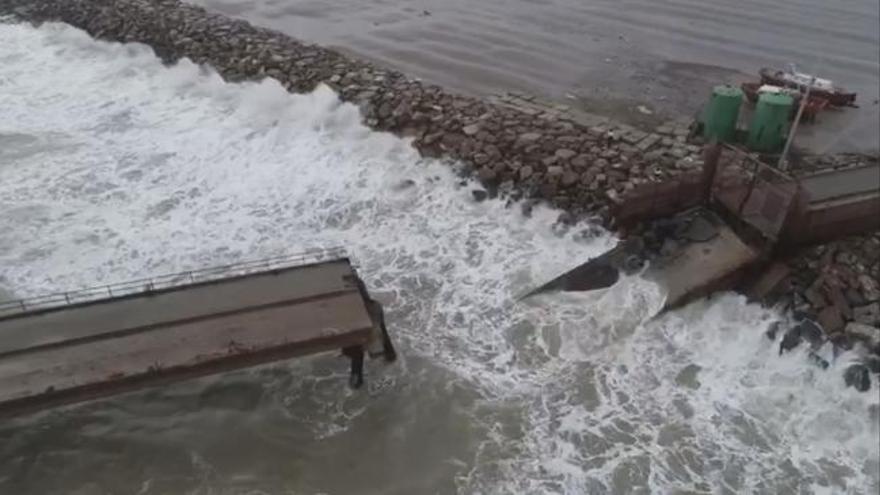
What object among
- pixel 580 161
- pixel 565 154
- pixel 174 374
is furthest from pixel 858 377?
pixel 174 374

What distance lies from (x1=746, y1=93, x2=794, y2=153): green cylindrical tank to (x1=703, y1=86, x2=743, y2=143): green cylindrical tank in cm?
36

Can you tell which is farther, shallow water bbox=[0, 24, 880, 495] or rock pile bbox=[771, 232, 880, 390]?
rock pile bbox=[771, 232, 880, 390]

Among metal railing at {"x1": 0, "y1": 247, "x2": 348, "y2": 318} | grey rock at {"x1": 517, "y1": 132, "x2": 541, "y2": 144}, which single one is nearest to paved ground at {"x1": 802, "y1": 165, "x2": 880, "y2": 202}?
grey rock at {"x1": 517, "y1": 132, "x2": 541, "y2": 144}

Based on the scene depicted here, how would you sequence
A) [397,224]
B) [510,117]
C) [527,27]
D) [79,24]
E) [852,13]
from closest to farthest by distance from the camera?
[397,224] < [510,117] < [79,24] < [527,27] < [852,13]

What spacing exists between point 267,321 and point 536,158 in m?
5.94

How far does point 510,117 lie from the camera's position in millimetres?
14133

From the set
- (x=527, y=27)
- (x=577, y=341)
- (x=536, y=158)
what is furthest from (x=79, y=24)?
(x=577, y=341)

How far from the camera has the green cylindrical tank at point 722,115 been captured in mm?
13039

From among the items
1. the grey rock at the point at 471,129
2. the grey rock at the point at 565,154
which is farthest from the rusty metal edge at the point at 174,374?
the grey rock at the point at 471,129

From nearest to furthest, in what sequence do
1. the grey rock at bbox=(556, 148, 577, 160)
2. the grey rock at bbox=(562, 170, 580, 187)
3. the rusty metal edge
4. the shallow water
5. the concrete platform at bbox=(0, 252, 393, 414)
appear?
the rusty metal edge, the concrete platform at bbox=(0, 252, 393, 414), the shallow water, the grey rock at bbox=(562, 170, 580, 187), the grey rock at bbox=(556, 148, 577, 160)

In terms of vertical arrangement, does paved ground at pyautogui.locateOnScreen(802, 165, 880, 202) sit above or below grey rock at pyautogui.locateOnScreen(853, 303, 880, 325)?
above

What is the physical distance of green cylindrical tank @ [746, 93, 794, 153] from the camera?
12594 millimetres

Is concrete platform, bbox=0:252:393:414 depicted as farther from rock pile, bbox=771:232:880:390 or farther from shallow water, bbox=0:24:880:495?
rock pile, bbox=771:232:880:390

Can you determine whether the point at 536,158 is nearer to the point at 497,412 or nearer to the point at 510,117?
the point at 510,117
